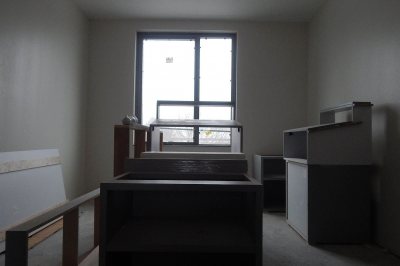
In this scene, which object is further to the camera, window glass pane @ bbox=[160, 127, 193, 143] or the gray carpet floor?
window glass pane @ bbox=[160, 127, 193, 143]

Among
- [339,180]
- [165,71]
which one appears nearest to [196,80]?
[165,71]

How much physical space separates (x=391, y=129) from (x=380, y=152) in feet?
0.80

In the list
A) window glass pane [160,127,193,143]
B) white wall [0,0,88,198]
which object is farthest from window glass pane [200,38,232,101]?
white wall [0,0,88,198]

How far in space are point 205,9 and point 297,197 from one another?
9.22 feet

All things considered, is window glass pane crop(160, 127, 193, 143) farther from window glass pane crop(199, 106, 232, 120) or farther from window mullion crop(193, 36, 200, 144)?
window glass pane crop(199, 106, 232, 120)

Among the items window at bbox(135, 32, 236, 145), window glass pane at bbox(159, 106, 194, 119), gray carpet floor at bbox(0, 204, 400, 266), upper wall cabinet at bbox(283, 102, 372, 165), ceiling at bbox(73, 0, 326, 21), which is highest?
ceiling at bbox(73, 0, 326, 21)

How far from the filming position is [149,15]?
4.37 m

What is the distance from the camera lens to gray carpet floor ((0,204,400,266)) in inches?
87.9

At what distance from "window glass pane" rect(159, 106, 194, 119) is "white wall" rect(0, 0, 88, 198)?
1.21 metres

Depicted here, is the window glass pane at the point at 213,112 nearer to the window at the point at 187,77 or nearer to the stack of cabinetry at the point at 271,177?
the window at the point at 187,77

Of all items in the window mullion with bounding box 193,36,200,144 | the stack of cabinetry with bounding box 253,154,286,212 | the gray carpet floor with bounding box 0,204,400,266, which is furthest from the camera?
the window mullion with bounding box 193,36,200,144

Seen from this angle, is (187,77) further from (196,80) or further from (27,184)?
(27,184)

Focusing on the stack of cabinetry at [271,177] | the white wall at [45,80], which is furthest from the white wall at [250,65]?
the stack of cabinetry at [271,177]

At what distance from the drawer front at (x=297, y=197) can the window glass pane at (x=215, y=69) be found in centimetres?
190
